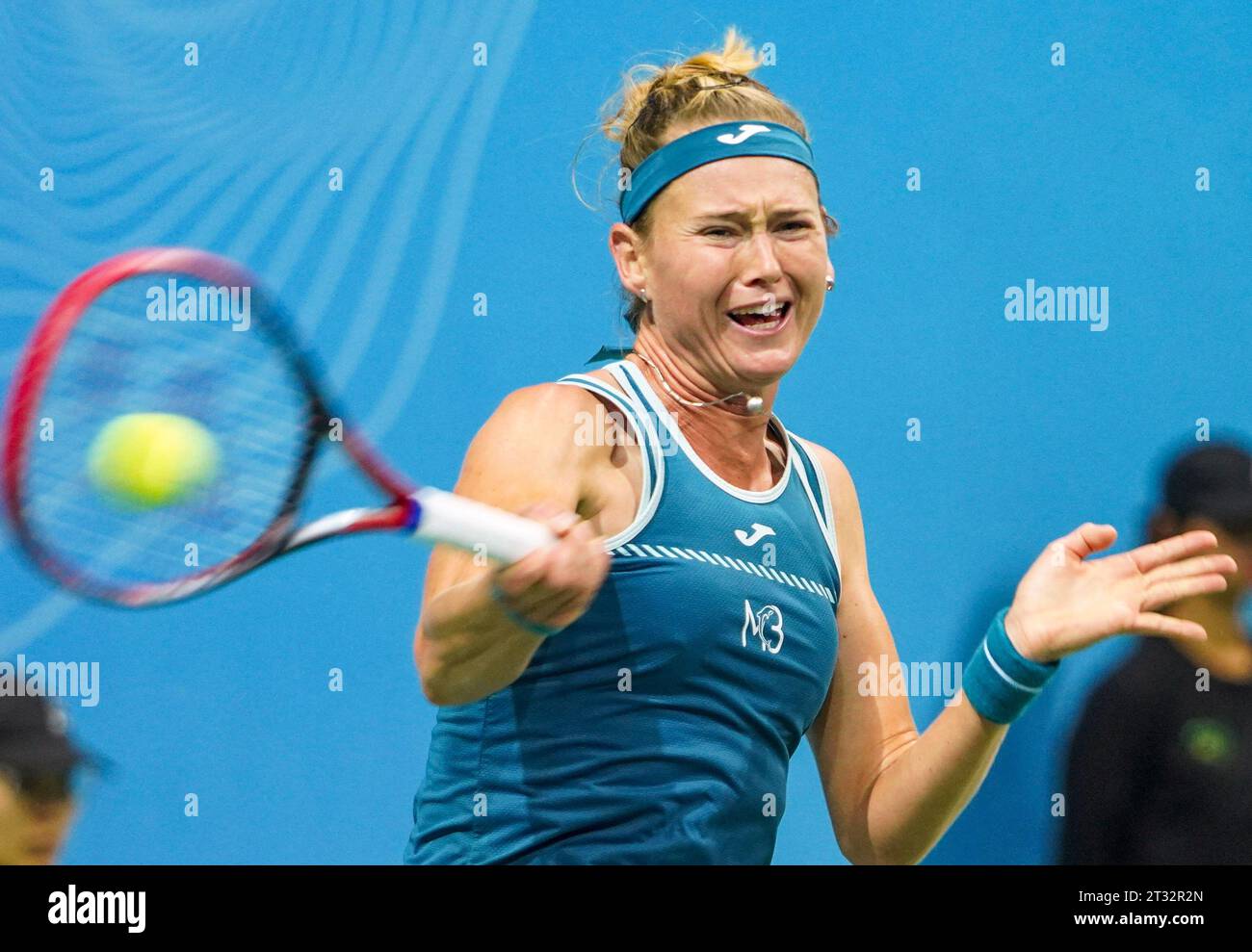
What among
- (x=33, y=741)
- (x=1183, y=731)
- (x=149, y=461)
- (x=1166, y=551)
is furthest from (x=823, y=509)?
(x=33, y=741)

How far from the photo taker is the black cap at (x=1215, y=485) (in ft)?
7.03

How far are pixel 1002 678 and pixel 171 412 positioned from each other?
2.98ft

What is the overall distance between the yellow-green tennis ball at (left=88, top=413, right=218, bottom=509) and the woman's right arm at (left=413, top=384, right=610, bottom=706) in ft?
0.84

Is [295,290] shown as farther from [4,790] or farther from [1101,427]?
[1101,427]

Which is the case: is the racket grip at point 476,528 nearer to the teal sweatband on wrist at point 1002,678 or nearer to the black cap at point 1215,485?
the teal sweatband on wrist at point 1002,678

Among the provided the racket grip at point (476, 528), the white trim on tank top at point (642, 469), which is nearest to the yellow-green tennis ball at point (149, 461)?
the racket grip at point (476, 528)

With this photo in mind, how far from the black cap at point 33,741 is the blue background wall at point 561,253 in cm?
36

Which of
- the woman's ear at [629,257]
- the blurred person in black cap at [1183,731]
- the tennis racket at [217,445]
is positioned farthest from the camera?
the blurred person in black cap at [1183,731]

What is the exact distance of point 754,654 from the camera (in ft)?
5.24

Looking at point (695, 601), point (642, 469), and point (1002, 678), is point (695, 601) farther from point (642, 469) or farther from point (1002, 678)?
point (1002, 678)

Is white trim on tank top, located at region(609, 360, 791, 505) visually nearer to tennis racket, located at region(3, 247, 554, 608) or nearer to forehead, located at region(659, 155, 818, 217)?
forehead, located at region(659, 155, 818, 217)

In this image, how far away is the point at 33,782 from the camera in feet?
5.43

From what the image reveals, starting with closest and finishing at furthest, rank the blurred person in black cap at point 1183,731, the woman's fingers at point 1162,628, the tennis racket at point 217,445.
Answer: the tennis racket at point 217,445, the woman's fingers at point 1162,628, the blurred person in black cap at point 1183,731
